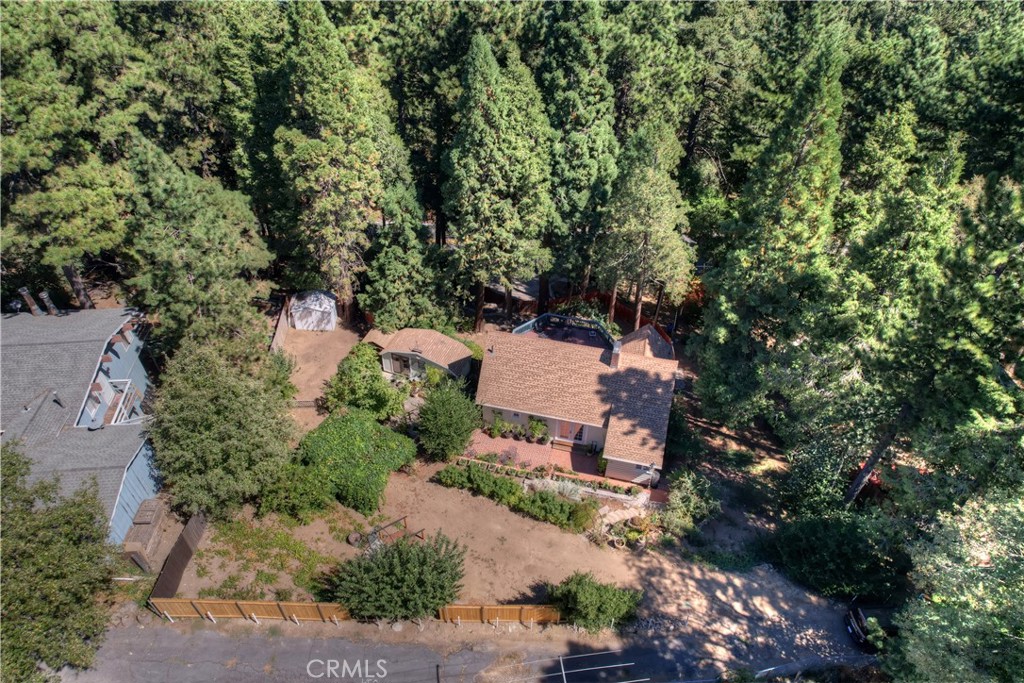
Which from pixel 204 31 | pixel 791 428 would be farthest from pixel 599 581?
pixel 204 31

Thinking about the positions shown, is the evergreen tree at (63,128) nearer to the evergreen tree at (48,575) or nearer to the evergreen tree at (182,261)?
the evergreen tree at (182,261)

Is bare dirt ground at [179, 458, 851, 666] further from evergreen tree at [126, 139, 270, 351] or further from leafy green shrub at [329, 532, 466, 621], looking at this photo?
evergreen tree at [126, 139, 270, 351]

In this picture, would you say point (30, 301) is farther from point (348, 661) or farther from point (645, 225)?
point (645, 225)

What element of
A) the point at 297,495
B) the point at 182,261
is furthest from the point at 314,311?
the point at 297,495

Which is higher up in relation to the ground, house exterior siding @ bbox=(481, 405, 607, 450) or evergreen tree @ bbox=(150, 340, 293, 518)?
evergreen tree @ bbox=(150, 340, 293, 518)

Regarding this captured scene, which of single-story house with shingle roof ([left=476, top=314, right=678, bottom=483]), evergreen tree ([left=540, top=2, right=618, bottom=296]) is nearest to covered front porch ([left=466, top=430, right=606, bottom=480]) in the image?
single-story house with shingle roof ([left=476, top=314, right=678, bottom=483])

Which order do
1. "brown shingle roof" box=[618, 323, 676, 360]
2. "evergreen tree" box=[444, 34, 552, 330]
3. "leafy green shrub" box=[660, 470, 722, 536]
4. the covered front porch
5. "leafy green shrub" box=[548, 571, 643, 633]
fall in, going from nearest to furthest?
"leafy green shrub" box=[548, 571, 643, 633] < "leafy green shrub" box=[660, 470, 722, 536] < the covered front porch < "evergreen tree" box=[444, 34, 552, 330] < "brown shingle roof" box=[618, 323, 676, 360]

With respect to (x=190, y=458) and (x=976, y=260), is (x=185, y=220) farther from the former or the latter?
(x=976, y=260)
